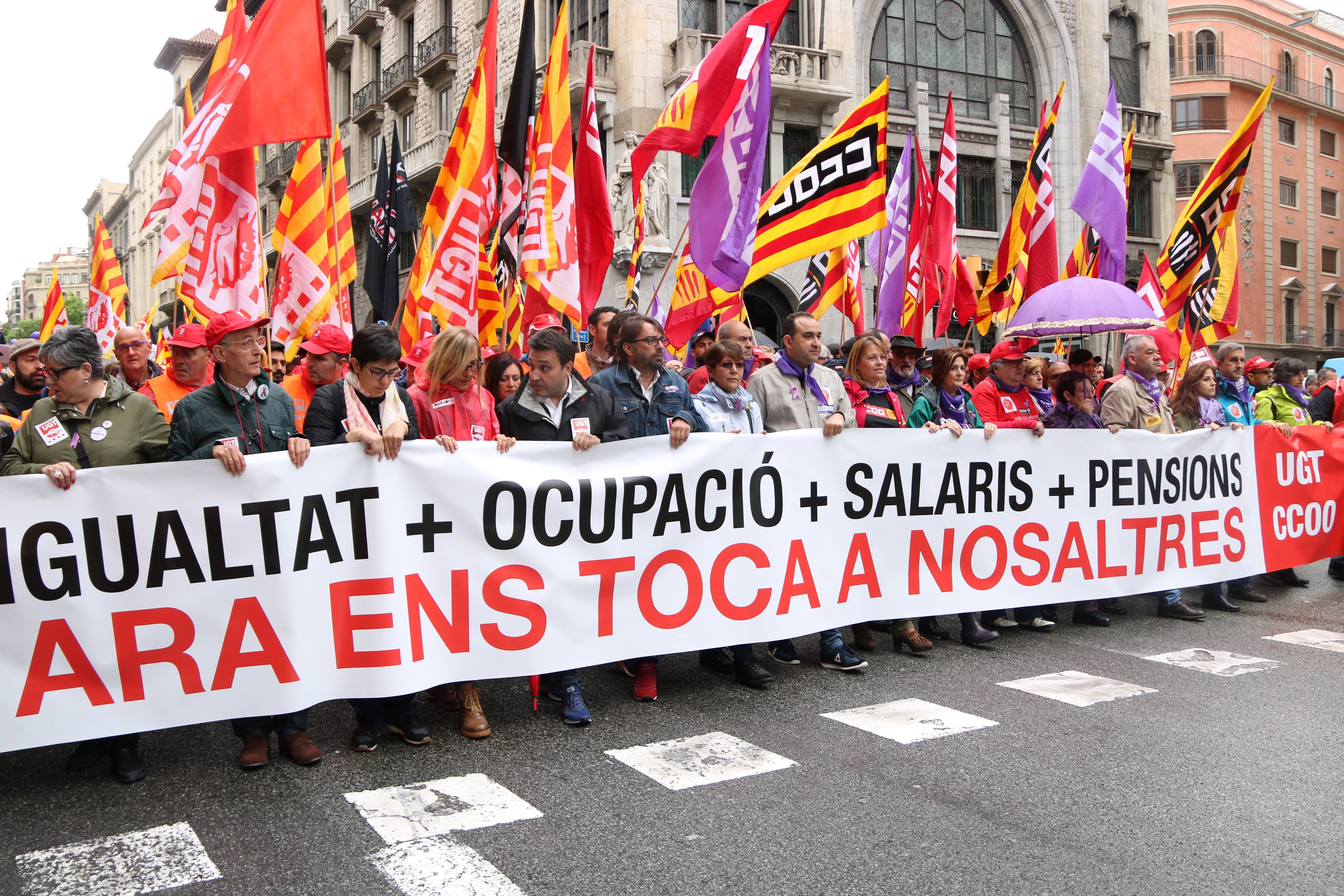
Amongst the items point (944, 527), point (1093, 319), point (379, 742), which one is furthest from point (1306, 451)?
point (379, 742)

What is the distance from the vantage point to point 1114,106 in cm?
1120

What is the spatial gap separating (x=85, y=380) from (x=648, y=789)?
108 inches

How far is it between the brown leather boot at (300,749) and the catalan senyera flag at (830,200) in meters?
4.64

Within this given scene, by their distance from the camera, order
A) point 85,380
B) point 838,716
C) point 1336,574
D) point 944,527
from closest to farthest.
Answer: point 85,380 < point 838,716 < point 944,527 < point 1336,574

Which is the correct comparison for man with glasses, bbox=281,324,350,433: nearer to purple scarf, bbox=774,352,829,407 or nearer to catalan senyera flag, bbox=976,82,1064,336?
purple scarf, bbox=774,352,829,407

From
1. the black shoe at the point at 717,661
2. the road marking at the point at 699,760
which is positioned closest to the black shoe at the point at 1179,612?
the black shoe at the point at 717,661

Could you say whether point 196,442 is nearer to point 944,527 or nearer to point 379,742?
point 379,742

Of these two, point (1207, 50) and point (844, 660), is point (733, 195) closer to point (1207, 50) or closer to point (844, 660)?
point (844, 660)

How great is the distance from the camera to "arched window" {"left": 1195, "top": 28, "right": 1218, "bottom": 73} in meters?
47.0

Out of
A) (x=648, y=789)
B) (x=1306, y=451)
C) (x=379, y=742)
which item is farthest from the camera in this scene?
(x=1306, y=451)

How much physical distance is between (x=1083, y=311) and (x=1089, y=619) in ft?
11.3

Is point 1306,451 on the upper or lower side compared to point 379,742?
upper

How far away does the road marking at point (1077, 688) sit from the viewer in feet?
17.3

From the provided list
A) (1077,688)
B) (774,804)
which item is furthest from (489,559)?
(1077,688)
